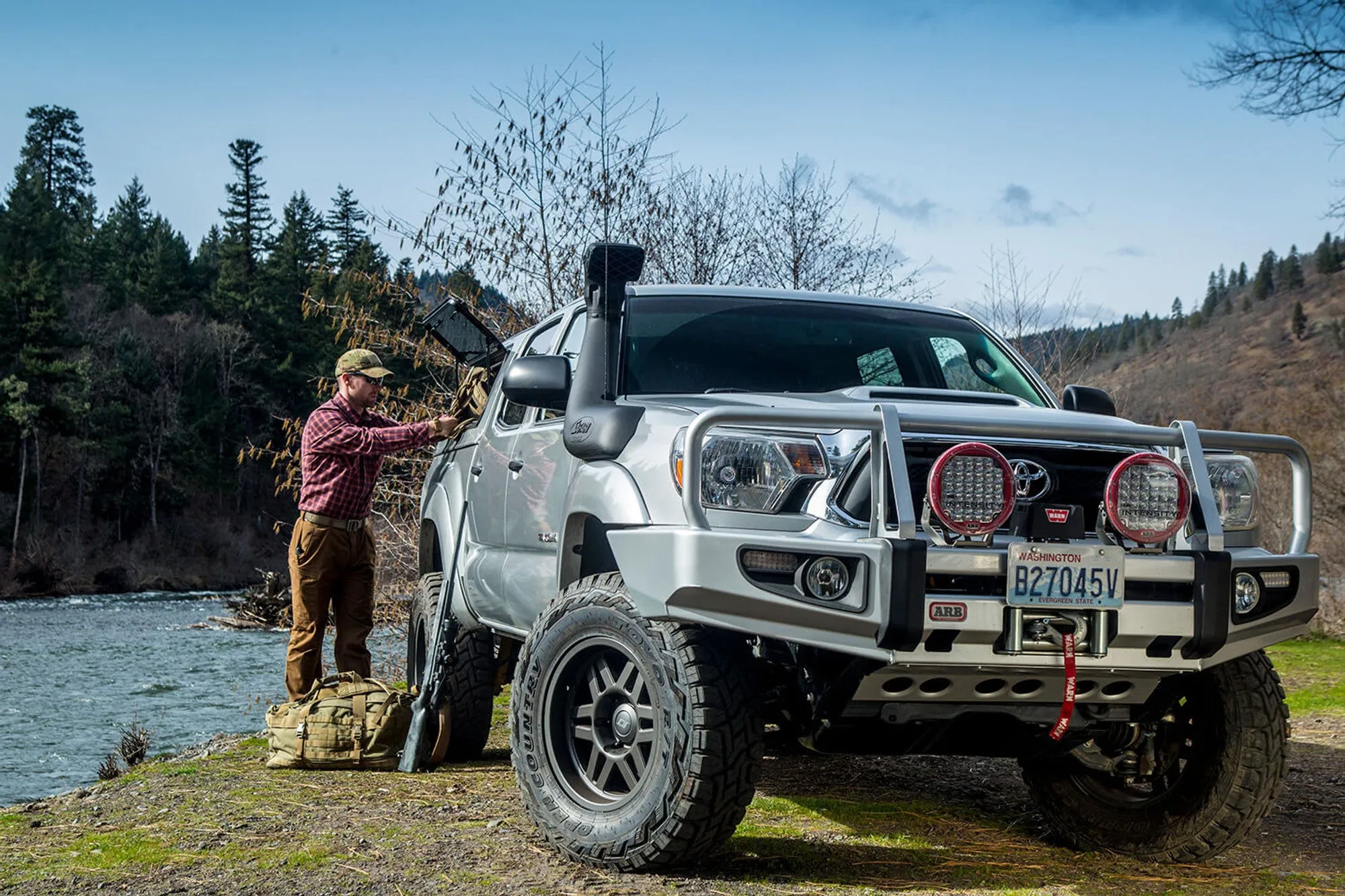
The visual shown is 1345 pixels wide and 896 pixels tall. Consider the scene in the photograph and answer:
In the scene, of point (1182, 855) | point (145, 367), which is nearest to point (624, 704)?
point (1182, 855)

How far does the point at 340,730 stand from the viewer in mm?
6559

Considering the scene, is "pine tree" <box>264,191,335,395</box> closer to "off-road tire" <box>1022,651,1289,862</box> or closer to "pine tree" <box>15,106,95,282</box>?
"pine tree" <box>15,106,95,282</box>

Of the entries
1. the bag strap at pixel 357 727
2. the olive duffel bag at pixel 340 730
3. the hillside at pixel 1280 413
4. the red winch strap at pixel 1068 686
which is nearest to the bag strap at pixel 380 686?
the olive duffel bag at pixel 340 730

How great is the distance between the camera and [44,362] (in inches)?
2170

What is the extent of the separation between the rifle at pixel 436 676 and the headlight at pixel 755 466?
2.71 metres

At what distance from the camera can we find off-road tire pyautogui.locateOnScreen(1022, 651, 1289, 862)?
4496mm

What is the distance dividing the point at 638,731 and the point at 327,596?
4.13 meters

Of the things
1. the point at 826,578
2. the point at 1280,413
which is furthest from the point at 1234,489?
the point at 1280,413

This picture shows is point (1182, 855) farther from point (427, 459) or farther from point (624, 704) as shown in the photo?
point (427, 459)

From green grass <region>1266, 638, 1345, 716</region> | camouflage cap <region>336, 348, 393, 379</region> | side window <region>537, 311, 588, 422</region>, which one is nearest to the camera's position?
side window <region>537, 311, 588, 422</region>

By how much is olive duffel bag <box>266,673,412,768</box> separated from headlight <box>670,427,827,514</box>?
3.17 meters

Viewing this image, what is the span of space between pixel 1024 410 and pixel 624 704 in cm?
164

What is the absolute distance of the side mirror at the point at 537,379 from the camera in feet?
16.4

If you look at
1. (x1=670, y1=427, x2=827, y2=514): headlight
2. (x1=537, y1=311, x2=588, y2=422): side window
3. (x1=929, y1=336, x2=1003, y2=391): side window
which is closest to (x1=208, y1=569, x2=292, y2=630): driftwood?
(x1=537, y1=311, x2=588, y2=422): side window
